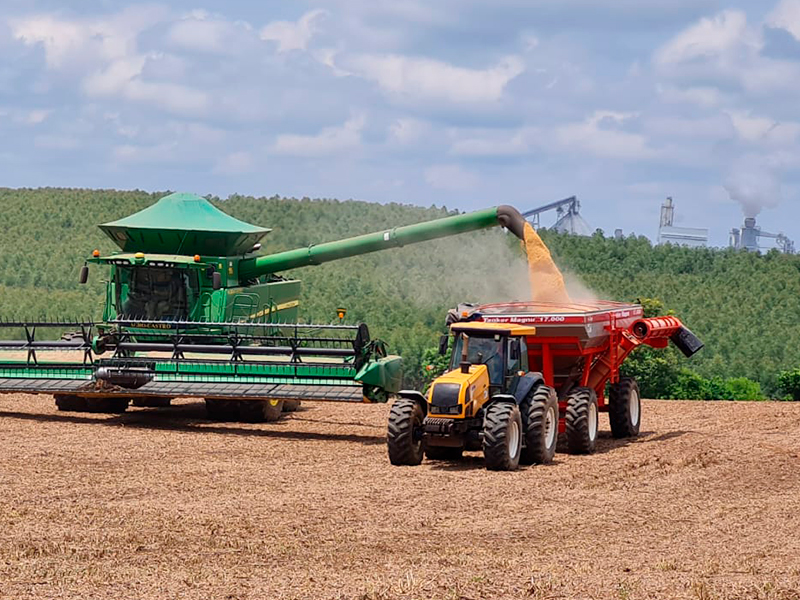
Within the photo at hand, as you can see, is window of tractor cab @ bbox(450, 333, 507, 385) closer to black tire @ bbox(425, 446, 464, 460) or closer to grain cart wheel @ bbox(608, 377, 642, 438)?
black tire @ bbox(425, 446, 464, 460)

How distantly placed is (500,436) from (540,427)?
91 centimetres

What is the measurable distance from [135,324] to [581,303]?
6.73 meters

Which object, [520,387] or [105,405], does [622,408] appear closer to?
[520,387]

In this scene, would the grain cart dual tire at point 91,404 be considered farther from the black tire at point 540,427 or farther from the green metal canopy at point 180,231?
the black tire at point 540,427

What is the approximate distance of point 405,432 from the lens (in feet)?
47.9

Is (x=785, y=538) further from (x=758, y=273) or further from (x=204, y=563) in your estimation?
(x=758, y=273)

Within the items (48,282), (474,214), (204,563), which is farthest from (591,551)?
(48,282)

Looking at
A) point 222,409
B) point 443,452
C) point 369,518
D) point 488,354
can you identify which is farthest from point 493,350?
point 222,409

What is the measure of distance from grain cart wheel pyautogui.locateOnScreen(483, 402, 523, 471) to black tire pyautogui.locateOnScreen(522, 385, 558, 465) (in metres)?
0.47

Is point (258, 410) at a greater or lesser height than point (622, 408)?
lesser

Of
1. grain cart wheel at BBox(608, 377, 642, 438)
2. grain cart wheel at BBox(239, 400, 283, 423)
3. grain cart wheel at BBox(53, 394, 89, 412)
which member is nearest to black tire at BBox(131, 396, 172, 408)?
grain cart wheel at BBox(53, 394, 89, 412)

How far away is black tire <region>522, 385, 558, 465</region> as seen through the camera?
587 inches

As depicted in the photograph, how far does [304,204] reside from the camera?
3209 inches

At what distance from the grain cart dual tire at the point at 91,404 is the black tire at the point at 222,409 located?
153 centimetres
